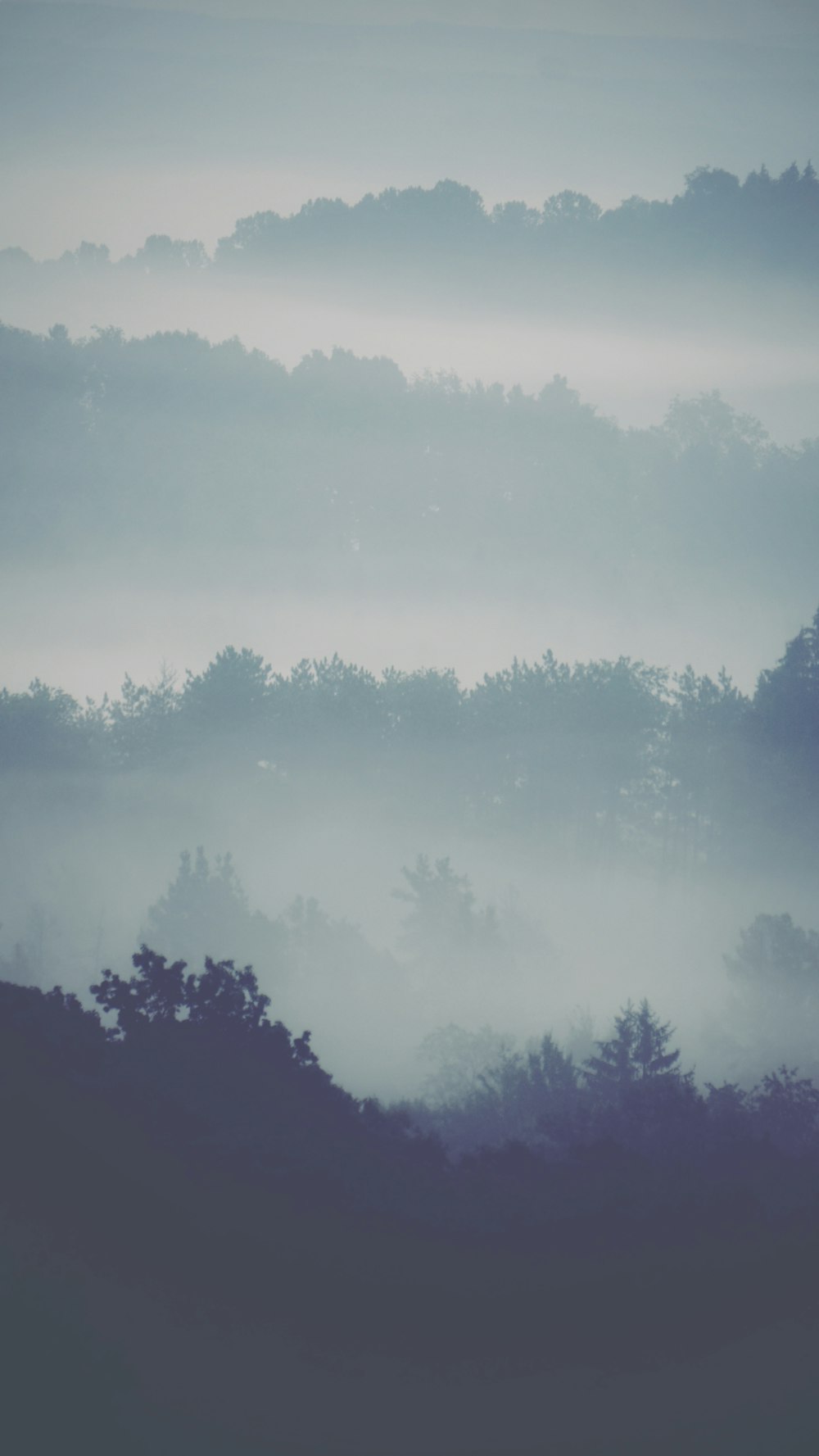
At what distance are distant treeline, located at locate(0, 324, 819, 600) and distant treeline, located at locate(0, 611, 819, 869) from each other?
189ft

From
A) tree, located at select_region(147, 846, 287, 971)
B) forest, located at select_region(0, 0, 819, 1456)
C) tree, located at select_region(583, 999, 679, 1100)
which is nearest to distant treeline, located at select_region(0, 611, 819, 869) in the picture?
forest, located at select_region(0, 0, 819, 1456)

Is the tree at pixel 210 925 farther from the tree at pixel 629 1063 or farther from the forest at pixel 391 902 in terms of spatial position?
the tree at pixel 629 1063

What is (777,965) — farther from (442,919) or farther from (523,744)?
(523,744)

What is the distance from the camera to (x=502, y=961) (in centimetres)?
5728

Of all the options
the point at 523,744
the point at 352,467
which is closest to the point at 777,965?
the point at 523,744

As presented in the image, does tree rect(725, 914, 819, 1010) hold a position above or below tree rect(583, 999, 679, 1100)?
above

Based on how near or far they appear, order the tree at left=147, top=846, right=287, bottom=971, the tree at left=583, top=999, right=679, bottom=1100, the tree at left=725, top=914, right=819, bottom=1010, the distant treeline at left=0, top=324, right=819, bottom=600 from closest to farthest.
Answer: the tree at left=583, top=999, right=679, bottom=1100 < the tree at left=725, top=914, right=819, bottom=1010 < the tree at left=147, top=846, right=287, bottom=971 < the distant treeline at left=0, top=324, right=819, bottom=600

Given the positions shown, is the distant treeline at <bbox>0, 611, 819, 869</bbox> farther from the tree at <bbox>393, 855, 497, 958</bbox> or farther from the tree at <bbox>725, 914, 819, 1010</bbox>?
the tree at <bbox>725, 914, 819, 1010</bbox>

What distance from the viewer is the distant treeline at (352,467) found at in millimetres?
141512

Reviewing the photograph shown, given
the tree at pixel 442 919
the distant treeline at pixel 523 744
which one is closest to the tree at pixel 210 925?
the tree at pixel 442 919

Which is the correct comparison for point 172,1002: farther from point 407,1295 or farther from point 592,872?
point 592,872

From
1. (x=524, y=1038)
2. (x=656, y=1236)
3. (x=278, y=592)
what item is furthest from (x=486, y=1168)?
→ (x=278, y=592)

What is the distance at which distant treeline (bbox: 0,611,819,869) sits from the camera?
75188 millimetres

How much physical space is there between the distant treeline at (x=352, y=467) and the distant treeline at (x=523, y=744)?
57663 millimetres
